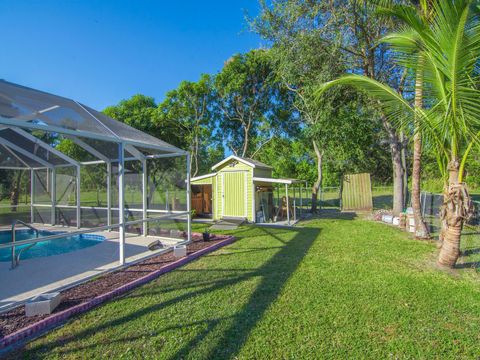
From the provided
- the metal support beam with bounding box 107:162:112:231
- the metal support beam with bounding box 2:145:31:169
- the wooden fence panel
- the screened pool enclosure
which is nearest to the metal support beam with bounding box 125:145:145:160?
the screened pool enclosure

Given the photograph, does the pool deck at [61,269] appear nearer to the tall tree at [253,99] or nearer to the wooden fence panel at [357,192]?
the wooden fence panel at [357,192]

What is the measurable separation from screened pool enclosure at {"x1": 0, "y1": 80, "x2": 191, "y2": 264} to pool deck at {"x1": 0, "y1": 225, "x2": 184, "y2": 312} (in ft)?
1.57

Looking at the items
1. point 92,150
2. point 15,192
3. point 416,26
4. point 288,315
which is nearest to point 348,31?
point 416,26

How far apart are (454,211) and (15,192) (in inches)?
450

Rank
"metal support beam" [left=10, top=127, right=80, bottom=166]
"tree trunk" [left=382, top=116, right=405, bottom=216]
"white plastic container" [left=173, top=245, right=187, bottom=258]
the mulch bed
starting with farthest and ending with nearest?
1. "tree trunk" [left=382, top=116, right=405, bottom=216]
2. "metal support beam" [left=10, top=127, right=80, bottom=166]
3. "white plastic container" [left=173, top=245, right=187, bottom=258]
4. the mulch bed

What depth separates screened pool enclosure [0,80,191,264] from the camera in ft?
16.7

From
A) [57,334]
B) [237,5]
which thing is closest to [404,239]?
[57,334]

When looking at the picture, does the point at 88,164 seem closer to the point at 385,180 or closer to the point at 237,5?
the point at 237,5

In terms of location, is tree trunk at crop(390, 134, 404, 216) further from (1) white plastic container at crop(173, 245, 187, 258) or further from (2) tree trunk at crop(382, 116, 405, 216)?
(1) white plastic container at crop(173, 245, 187, 258)

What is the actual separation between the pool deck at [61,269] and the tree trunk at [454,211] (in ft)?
19.1

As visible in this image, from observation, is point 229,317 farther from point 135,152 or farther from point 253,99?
point 253,99

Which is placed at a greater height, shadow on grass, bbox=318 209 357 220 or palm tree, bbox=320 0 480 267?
palm tree, bbox=320 0 480 267

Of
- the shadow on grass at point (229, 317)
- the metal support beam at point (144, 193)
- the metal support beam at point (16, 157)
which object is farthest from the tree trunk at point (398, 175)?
the metal support beam at point (16, 157)

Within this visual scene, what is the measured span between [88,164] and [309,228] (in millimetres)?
7658
